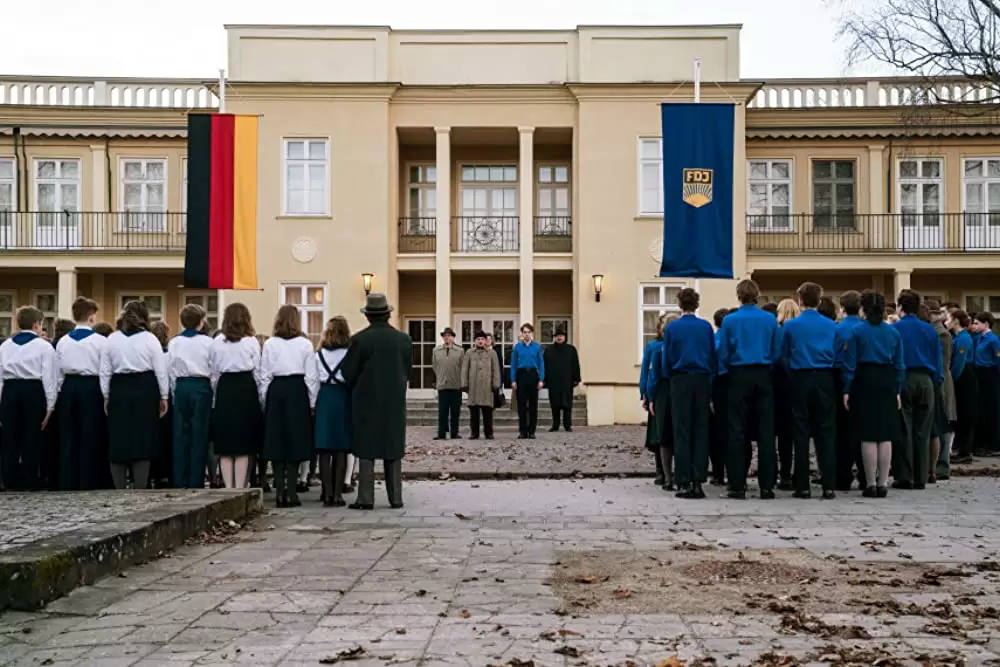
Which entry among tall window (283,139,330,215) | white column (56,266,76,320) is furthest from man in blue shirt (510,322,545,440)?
white column (56,266,76,320)

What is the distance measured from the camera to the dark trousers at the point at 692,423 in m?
10.4

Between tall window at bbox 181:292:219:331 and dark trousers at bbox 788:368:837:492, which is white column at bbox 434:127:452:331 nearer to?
tall window at bbox 181:292:219:331

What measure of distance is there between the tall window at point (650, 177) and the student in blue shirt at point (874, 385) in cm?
1645

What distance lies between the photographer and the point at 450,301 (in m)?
28.4

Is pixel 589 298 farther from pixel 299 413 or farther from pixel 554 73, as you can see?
pixel 299 413

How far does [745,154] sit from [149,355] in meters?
20.9

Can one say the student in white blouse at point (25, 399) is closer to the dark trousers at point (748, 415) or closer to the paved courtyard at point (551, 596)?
the paved courtyard at point (551, 596)

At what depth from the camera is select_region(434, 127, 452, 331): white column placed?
2717 centimetres

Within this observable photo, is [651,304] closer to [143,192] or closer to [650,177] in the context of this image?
[650,177]

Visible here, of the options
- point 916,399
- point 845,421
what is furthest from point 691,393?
point 916,399

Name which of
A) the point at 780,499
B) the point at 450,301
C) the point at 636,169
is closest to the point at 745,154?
the point at 636,169

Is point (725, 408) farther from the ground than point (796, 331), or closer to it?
closer to it

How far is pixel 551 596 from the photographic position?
550 cm

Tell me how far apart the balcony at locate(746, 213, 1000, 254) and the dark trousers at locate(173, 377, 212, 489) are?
68.1ft
